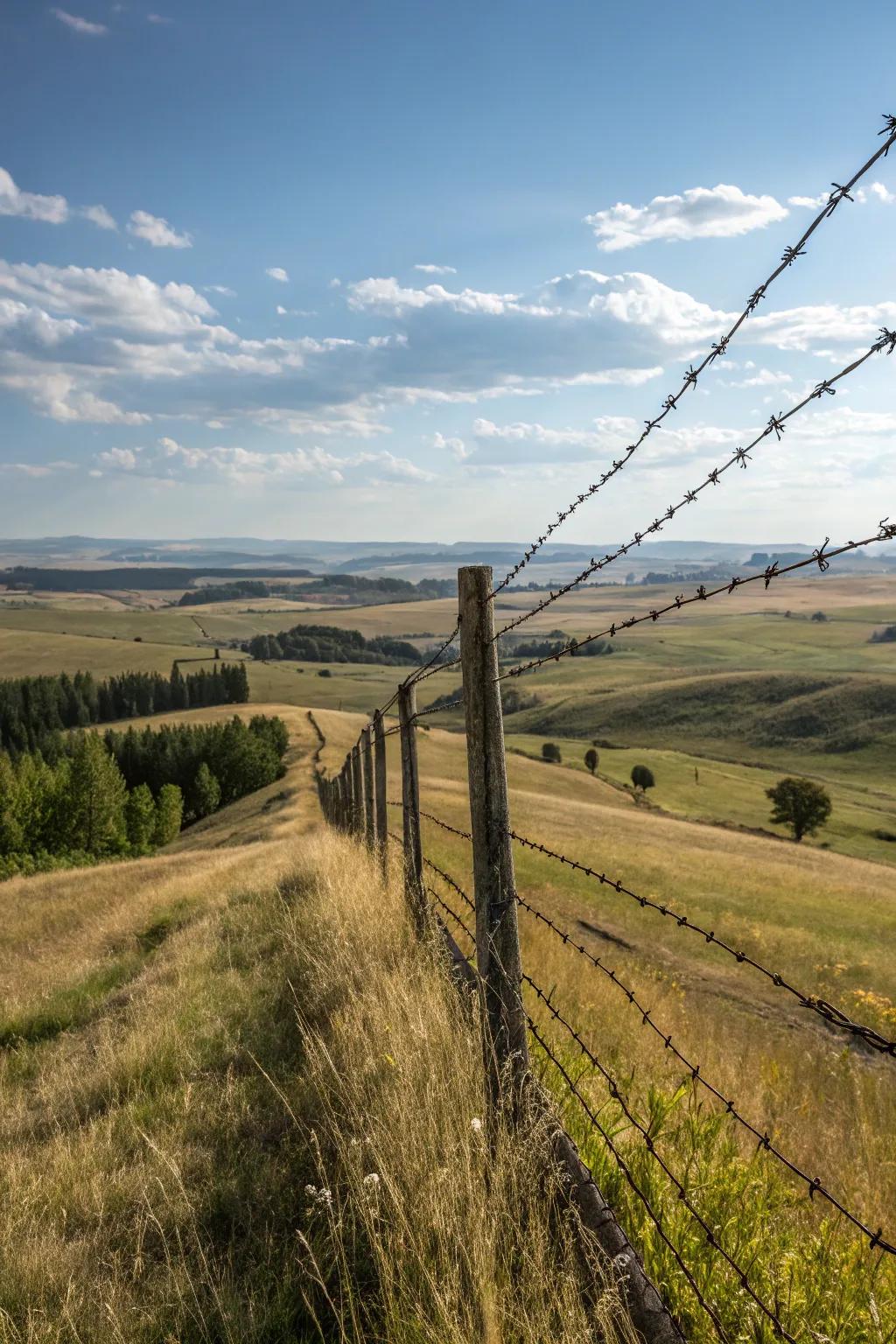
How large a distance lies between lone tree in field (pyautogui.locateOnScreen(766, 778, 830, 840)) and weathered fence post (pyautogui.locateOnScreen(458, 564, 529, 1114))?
193 ft

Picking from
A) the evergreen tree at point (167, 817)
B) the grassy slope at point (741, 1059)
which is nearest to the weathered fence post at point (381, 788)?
the grassy slope at point (741, 1059)

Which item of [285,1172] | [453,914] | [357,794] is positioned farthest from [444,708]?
[357,794]

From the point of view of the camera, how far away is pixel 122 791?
66062 millimetres

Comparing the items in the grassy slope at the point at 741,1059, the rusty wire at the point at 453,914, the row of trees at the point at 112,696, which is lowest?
the row of trees at the point at 112,696

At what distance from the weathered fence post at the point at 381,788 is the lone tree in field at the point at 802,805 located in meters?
54.3

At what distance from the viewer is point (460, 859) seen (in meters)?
20.7

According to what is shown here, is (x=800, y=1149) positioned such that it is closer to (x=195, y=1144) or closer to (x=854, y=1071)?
(x=854, y=1071)

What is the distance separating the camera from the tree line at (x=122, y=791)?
6106 centimetres

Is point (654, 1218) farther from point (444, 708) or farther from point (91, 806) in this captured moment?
point (91, 806)

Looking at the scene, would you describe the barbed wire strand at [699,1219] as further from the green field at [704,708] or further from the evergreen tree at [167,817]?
the evergreen tree at [167,817]

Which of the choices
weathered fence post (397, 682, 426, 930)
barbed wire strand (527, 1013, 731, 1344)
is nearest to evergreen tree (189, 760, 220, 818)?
weathered fence post (397, 682, 426, 930)

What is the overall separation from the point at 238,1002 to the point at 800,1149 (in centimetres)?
422

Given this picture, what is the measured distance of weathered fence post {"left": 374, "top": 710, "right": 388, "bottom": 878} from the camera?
914 cm

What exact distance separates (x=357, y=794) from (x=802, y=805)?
52229mm
